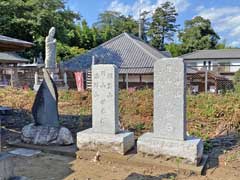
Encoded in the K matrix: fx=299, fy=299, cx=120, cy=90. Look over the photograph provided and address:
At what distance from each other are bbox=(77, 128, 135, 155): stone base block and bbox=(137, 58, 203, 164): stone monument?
31cm

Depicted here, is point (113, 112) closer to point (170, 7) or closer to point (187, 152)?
point (187, 152)

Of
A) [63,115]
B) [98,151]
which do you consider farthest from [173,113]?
[63,115]

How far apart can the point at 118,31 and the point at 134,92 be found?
38.3m

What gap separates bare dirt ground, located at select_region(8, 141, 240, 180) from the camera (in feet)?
15.4

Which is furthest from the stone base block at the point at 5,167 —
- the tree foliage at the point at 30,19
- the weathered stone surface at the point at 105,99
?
the tree foliage at the point at 30,19

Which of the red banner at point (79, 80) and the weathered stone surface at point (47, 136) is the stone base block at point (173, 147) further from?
the red banner at point (79, 80)

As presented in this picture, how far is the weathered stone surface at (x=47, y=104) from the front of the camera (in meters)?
6.41

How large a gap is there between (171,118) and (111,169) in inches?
53.0

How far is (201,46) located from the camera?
44.3 m

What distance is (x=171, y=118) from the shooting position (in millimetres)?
5168

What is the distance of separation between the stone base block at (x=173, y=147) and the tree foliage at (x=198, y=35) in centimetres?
4061

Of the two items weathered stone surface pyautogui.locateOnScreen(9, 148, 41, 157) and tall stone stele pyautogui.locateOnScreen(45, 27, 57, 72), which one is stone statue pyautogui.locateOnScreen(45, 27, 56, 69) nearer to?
tall stone stele pyautogui.locateOnScreen(45, 27, 57, 72)

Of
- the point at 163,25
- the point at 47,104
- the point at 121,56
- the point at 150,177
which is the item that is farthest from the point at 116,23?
the point at 150,177

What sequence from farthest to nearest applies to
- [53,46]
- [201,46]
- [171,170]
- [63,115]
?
[201,46]
[53,46]
[63,115]
[171,170]
